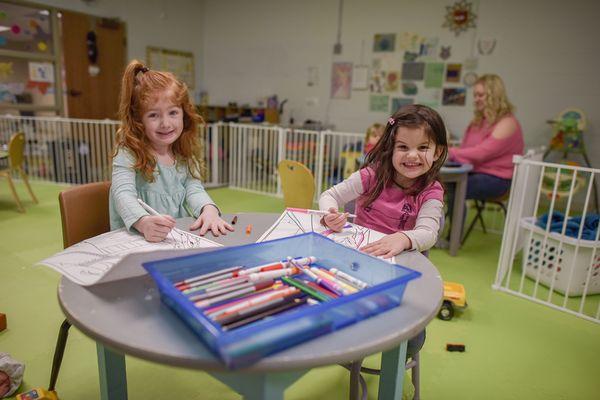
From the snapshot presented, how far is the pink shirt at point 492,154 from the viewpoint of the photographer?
122 inches

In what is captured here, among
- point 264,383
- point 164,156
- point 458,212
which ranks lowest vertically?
point 458,212

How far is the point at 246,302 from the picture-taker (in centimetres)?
67

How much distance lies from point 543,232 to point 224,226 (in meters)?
2.11

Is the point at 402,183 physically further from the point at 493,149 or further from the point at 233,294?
the point at 493,149

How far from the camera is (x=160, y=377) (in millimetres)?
1620

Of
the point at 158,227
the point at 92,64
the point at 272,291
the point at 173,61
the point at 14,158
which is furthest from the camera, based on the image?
the point at 173,61

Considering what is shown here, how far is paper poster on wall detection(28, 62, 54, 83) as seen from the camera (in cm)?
556

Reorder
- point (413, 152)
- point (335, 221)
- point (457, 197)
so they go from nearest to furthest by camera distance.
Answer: point (335, 221), point (413, 152), point (457, 197)

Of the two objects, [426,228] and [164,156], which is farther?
[164,156]

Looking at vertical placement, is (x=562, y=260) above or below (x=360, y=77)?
below

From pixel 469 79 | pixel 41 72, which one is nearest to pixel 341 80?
pixel 469 79

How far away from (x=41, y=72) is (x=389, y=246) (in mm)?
6160

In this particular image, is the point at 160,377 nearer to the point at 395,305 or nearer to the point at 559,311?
the point at 395,305

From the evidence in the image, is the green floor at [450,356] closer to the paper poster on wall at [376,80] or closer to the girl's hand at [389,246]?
the girl's hand at [389,246]
